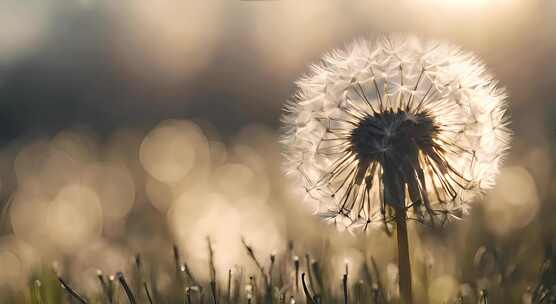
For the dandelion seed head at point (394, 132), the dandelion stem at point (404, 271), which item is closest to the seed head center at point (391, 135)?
the dandelion seed head at point (394, 132)

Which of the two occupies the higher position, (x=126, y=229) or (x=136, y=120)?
(x=136, y=120)

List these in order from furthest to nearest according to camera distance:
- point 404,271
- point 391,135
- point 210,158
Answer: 1. point 210,158
2. point 391,135
3. point 404,271

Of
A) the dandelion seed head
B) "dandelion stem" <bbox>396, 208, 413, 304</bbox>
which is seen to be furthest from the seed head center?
"dandelion stem" <bbox>396, 208, 413, 304</bbox>

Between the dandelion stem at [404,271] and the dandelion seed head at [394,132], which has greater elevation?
the dandelion seed head at [394,132]

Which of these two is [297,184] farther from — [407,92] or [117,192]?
[117,192]

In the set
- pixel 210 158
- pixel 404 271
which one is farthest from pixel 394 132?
pixel 210 158

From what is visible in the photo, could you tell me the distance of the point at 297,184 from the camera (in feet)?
14.1

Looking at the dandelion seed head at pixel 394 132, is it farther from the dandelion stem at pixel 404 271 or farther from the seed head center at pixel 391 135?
the dandelion stem at pixel 404 271

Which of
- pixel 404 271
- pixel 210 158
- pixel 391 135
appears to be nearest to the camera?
pixel 404 271

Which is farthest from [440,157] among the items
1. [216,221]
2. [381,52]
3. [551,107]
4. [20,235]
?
[551,107]

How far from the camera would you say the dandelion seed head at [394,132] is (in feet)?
12.5

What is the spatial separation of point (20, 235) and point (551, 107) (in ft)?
27.0

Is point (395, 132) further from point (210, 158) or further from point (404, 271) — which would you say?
point (210, 158)

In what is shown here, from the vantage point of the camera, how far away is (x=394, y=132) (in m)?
3.79
